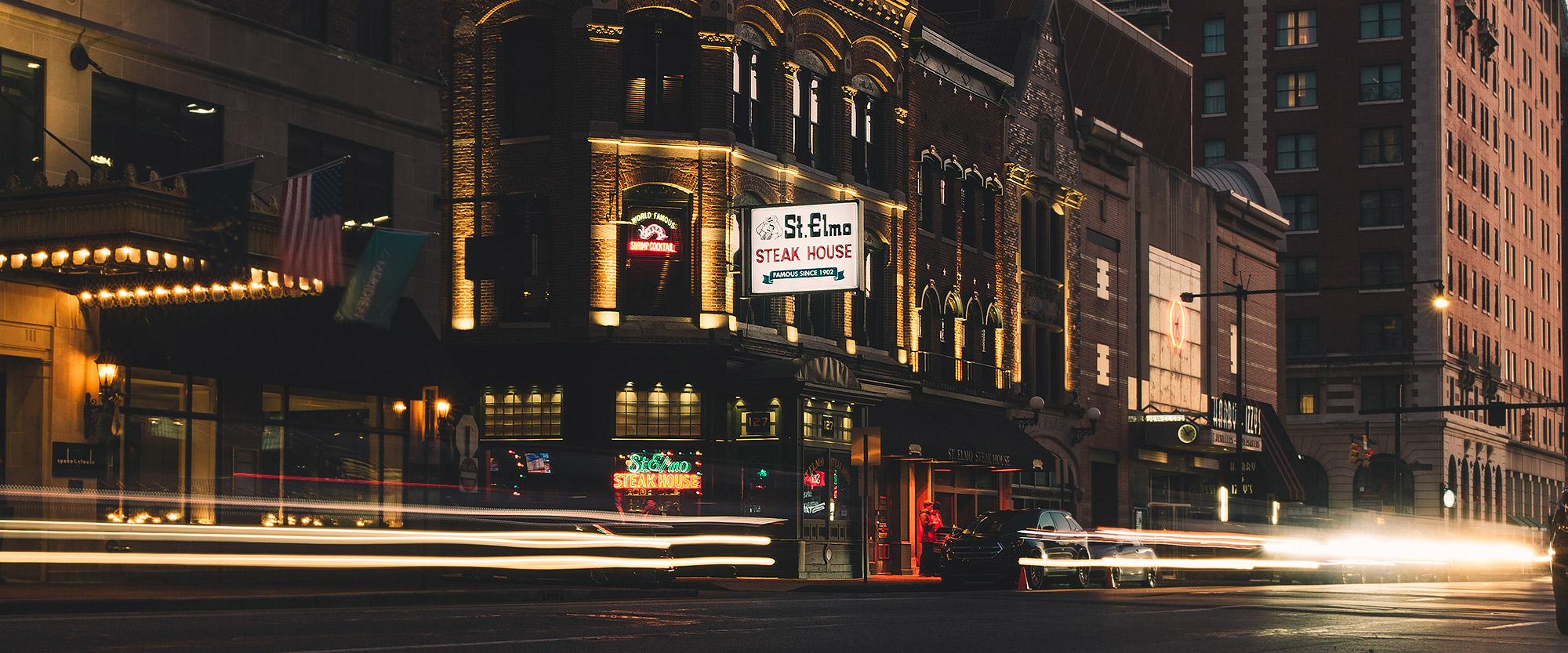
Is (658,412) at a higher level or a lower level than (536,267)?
lower

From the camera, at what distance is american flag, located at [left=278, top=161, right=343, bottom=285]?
24641 mm

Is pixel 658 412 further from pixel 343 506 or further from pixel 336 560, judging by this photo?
pixel 336 560

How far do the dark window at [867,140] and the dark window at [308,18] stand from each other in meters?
15.2

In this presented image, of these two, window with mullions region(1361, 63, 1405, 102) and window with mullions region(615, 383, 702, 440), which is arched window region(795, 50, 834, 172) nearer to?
window with mullions region(615, 383, 702, 440)

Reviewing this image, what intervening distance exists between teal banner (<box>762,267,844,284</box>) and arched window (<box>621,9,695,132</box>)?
141 inches

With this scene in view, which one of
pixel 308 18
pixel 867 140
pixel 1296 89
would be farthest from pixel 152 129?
pixel 1296 89

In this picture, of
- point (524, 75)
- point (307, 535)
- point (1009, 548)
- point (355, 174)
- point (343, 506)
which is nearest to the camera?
point (307, 535)

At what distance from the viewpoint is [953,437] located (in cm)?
4228

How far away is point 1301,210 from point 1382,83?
7347 mm

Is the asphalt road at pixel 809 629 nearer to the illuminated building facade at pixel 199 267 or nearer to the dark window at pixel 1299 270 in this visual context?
the illuminated building facade at pixel 199 267

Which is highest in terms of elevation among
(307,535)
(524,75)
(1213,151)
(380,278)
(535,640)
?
(1213,151)

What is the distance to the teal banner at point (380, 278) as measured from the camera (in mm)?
27172

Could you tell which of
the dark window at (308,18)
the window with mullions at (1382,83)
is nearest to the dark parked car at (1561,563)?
the dark window at (308,18)

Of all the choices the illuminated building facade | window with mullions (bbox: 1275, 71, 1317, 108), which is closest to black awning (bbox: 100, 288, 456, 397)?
the illuminated building facade
